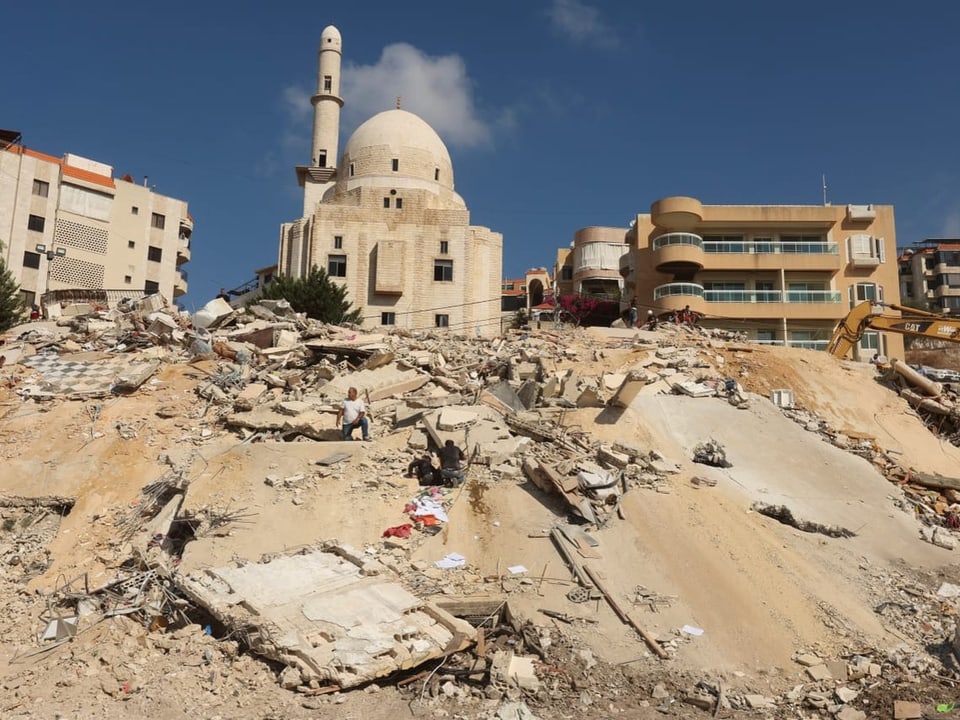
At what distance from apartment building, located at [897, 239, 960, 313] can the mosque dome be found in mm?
40572

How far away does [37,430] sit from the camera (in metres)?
13.1

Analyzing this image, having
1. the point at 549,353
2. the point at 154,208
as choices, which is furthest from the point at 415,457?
the point at 154,208

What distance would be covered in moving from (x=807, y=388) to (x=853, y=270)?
59.0 ft

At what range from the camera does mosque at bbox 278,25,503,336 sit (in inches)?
1316

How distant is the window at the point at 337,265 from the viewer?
33938 mm

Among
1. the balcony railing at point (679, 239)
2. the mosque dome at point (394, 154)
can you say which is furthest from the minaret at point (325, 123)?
the balcony railing at point (679, 239)

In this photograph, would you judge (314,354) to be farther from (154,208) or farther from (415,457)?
(154,208)

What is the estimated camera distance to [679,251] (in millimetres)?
30516

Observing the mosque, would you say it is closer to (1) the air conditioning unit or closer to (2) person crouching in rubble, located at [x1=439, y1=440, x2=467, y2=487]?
(1) the air conditioning unit

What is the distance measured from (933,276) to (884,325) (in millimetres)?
44640

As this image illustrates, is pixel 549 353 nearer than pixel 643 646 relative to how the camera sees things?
No

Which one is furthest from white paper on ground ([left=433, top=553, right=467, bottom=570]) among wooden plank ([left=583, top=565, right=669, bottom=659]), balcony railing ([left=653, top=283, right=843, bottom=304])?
balcony railing ([left=653, top=283, right=843, bottom=304])

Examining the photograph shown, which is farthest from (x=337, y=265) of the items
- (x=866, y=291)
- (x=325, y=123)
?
(x=866, y=291)

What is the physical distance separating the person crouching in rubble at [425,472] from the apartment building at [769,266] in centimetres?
2117
